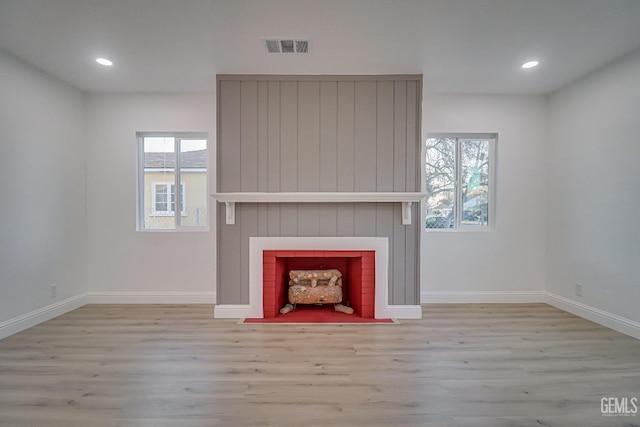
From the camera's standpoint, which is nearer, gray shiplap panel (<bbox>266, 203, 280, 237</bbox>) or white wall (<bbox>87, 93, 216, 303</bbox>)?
gray shiplap panel (<bbox>266, 203, 280, 237</bbox>)

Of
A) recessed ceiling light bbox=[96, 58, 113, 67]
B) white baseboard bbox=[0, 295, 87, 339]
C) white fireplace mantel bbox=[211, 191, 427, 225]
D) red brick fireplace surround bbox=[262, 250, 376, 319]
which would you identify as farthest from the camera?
red brick fireplace surround bbox=[262, 250, 376, 319]

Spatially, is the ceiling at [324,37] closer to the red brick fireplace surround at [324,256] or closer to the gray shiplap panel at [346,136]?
the gray shiplap panel at [346,136]

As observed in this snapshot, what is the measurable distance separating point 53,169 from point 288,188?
101 inches

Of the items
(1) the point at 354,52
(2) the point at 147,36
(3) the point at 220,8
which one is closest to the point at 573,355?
(1) the point at 354,52

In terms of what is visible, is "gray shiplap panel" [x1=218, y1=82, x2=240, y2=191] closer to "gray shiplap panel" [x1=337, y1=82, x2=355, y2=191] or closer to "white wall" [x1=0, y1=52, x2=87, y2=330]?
"gray shiplap panel" [x1=337, y1=82, x2=355, y2=191]

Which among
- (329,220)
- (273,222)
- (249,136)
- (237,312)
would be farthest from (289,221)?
(237,312)

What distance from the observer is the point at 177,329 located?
2865 mm

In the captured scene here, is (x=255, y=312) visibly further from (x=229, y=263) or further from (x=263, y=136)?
(x=263, y=136)

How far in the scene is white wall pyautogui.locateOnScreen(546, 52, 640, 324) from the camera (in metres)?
2.76

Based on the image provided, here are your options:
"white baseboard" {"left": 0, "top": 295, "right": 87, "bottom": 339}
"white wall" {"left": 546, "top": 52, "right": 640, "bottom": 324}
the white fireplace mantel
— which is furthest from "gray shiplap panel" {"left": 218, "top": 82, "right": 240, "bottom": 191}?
"white wall" {"left": 546, "top": 52, "right": 640, "bottom": 324}

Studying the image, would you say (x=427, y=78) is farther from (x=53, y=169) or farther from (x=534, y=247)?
(x=53, y=169)

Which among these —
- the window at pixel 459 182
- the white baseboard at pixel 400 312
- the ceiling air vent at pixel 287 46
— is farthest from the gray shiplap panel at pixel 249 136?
the window at pixel 459 182

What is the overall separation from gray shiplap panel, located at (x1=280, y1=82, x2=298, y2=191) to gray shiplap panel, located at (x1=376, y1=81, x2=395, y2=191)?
0.88 metres

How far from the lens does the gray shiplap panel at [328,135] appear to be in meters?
3.12
